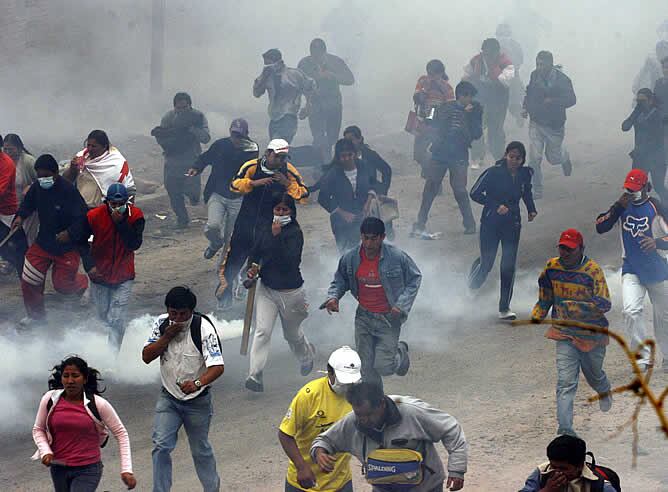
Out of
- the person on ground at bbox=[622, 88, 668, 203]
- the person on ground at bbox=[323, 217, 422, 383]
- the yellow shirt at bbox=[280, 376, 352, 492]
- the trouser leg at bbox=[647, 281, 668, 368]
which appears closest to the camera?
the yellow shirt at bbox=[280, 376, 352, 492]

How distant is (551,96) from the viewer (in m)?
15.3

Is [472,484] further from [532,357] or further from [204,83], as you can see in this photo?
[204,83]

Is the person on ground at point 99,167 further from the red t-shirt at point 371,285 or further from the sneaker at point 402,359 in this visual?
the sneaker at point 402,359

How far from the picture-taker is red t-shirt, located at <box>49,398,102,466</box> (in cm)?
627

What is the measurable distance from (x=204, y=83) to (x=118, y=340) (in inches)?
555

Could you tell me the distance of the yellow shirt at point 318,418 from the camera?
6.34 m

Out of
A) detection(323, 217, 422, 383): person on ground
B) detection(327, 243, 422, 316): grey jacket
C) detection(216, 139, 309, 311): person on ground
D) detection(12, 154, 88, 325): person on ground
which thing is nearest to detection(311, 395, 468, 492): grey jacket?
detection(323, 217, 422, 383): person on ground

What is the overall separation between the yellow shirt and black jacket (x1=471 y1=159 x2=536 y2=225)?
5.16 m

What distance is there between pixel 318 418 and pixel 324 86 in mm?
11167

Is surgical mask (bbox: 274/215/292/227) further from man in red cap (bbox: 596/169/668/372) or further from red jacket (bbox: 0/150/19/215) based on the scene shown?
red jacket (bbox: 0/150/19/215)

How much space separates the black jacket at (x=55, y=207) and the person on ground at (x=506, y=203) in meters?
3.75

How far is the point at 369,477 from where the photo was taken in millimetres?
5781

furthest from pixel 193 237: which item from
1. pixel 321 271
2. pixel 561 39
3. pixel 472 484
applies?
pixel 561 39

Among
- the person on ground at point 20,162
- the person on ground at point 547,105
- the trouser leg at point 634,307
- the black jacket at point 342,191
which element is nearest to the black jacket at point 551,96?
the person on ground at point 547,105
